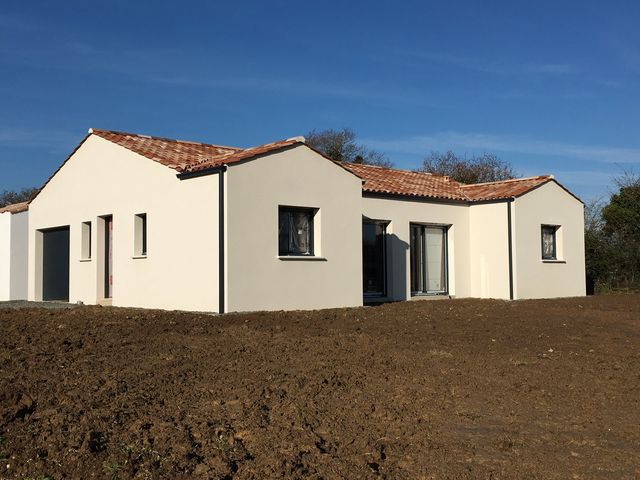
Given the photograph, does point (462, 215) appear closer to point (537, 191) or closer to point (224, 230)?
point (537, 191)

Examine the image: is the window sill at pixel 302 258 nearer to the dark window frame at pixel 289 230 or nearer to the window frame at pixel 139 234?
the dark window frame at pixel 289 230

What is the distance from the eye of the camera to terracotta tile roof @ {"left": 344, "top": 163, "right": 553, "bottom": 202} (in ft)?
59.6

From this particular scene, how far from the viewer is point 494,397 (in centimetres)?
662

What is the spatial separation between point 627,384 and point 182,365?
481 centimetres

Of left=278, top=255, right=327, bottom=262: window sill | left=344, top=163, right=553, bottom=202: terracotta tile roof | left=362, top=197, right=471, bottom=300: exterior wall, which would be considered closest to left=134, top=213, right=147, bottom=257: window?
left=278, top=255, right=327, bottom=262: window sill

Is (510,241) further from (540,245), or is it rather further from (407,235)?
(407,235)

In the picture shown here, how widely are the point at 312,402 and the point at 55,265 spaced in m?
15.7

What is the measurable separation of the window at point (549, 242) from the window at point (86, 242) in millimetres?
12812

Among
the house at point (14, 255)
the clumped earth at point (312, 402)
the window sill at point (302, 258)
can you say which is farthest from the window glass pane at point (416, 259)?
→ the house at point (14, 255)

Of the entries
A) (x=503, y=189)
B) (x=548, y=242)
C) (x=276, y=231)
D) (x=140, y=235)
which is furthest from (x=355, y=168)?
(x=140, y=235)

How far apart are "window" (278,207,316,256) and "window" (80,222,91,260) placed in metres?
5.94

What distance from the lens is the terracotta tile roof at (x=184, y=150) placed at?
1390cm

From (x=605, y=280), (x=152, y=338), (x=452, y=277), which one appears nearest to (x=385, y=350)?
(x=152, y=338)

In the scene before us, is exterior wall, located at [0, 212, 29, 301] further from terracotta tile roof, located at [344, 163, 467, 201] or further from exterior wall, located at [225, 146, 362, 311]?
exterior wall, located at [225, 146, 362, 311]
